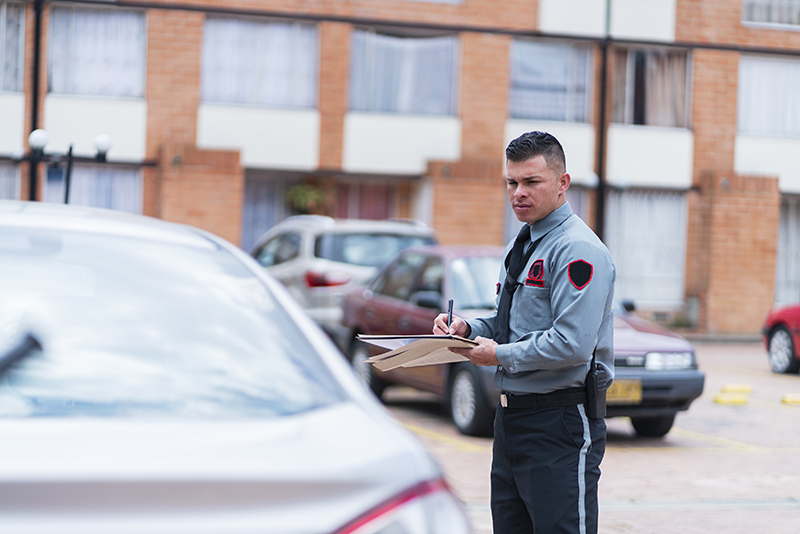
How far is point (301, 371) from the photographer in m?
2.28

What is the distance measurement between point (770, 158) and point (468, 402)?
18.3 metres

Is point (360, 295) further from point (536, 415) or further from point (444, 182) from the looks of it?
point (444, 182)

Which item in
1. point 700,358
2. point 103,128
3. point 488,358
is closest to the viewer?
point 488,358

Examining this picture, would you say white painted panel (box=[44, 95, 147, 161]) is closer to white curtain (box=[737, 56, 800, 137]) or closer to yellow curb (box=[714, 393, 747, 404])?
white curtain (box=[737, 56, 800, 137])

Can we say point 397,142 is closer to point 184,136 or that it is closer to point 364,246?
point 184,136

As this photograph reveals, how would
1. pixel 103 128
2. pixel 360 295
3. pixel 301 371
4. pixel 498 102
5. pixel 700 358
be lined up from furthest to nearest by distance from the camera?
1. pixel 498 102
2. pixel 103 128
3. pixel 700 358
4. pixel 360 295
5. pixel 301 371

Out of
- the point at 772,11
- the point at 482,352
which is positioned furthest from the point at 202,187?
the point at 482,352

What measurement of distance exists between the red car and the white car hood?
14.1 metres

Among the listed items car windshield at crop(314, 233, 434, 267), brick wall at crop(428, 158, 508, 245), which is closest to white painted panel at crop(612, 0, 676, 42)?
brick wall at crop(428, 158, 508, 245)

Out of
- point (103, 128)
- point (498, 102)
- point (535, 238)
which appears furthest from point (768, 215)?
point (535, 238)

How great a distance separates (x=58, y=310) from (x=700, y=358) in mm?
16832

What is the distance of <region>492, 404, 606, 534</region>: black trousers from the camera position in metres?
3.34

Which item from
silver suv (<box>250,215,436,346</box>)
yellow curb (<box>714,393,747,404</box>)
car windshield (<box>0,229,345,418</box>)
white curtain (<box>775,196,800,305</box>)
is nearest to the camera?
car windshield (<box>0,229,345,418</box>)

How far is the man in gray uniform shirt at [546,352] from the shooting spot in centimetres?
333
